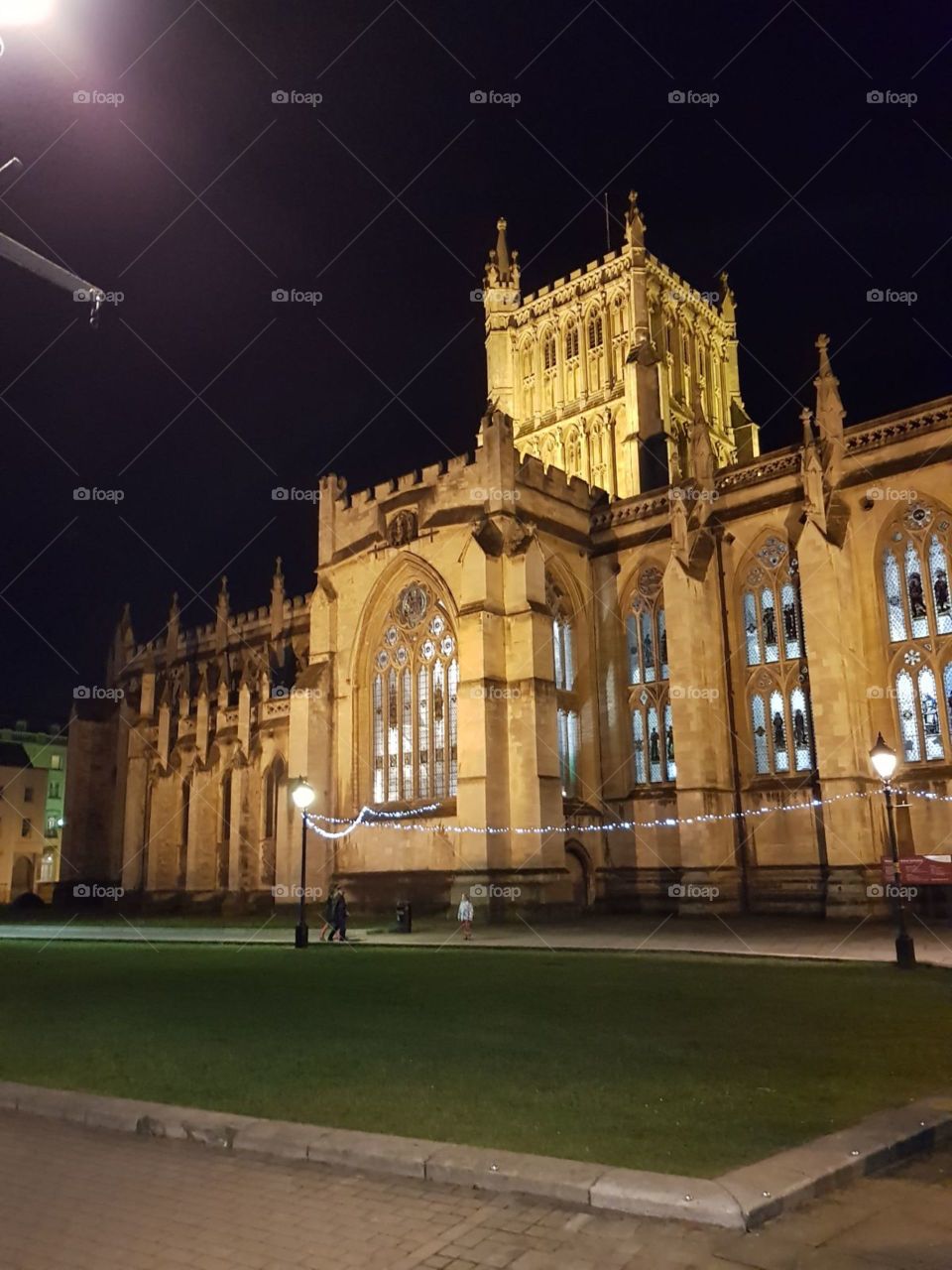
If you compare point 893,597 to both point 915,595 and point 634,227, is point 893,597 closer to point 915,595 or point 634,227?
point 915,595

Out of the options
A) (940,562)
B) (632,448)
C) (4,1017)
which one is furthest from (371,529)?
(4,1017)

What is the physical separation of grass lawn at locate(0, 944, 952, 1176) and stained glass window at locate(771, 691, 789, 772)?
14.5 meters

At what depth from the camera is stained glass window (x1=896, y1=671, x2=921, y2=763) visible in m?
28.2

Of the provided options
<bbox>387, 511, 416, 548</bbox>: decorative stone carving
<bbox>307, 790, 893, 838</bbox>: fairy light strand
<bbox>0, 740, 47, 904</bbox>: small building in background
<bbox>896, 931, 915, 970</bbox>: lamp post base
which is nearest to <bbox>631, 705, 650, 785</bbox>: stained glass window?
<bbox>307, 790, 893, 838</bbox>: fairy light strand

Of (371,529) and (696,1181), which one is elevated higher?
(371,529)

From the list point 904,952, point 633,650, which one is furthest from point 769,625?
point 904,952

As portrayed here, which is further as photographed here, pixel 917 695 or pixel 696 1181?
pixel 917 695

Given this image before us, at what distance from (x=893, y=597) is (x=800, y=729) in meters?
4.84

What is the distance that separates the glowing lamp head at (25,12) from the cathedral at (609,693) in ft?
77.0

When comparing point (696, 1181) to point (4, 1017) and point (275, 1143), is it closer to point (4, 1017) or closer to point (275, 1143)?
point (275, 1143)

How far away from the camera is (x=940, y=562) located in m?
28.5

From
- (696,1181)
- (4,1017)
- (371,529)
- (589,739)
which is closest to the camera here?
(696,1181)

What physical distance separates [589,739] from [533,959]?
645 inches

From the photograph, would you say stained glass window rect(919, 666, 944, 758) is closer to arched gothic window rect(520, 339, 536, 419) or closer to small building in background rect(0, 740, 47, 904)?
arched gothic window rect(520, 339, 536, 419)
